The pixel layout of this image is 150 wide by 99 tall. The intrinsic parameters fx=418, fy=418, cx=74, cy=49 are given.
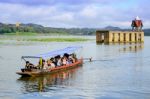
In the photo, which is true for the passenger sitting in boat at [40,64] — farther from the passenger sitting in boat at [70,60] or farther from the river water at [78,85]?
the passenger sitting in boat at [70,60]

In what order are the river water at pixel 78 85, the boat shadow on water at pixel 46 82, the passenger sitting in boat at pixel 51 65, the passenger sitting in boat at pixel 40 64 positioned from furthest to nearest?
the passenger sitting in boat at pixel 51 65
the passenger sitting in boat at pixel 40 64
the boat shadow on water at pixel 46 82
the river water at pixel 78 85

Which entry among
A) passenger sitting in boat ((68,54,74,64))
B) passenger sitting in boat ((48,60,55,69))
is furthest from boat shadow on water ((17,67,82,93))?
passenger sitting in boat ((68,54,74,64))

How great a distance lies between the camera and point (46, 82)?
42.5m

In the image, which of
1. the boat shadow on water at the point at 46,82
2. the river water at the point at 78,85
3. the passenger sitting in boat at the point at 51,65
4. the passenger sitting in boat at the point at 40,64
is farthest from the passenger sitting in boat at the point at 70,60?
the passenger sitting in boat at the point at 40,64

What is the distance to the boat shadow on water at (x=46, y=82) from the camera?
125 ft

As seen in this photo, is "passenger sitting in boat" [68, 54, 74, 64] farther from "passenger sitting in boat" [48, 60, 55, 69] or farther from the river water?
"passenger sitting in boat" [48, 60, 55, 69]

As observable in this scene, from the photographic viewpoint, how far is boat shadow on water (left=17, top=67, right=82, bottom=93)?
3825 centimetres

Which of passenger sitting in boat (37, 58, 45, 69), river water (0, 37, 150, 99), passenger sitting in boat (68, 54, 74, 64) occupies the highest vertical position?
passenger sitting in boat (37, 58, 45, 69)

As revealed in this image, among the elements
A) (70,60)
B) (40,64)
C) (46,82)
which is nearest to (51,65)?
(40,64)

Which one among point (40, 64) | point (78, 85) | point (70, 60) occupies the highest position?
point (40, 64)

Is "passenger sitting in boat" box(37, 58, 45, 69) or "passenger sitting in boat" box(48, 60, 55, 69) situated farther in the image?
"passenger sitting in boat" box(48, 60, 55, 69)

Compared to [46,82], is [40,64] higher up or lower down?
higher up

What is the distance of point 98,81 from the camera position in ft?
142

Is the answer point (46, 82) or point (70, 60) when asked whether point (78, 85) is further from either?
point (70, 60)
